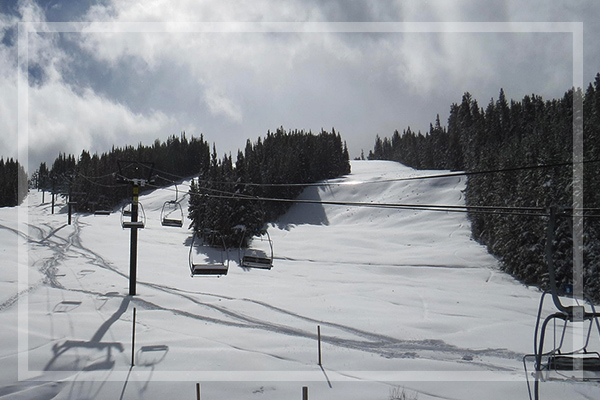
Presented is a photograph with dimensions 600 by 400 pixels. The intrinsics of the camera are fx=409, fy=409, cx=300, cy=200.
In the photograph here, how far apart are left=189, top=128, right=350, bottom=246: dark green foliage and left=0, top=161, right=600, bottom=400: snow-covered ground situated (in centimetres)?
447

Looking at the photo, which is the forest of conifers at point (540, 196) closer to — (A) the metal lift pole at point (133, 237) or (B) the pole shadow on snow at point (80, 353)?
(B) the pole shadow on snow at point (80, 353)

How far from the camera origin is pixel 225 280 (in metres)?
32.0

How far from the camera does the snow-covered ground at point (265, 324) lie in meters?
12.3

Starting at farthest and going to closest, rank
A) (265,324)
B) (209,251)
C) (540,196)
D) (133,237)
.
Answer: (209,251) < (540,196) < (133,237) < (265,324)

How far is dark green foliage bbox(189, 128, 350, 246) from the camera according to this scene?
4390 cm

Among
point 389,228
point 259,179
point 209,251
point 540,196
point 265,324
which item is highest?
A: point 259,179

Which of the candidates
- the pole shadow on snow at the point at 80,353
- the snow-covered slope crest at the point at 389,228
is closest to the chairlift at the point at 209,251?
the snow-covered slope crest at the point at 389,228

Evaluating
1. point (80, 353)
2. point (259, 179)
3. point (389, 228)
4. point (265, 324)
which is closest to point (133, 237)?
point (265, 324)

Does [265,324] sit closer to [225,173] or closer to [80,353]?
[80,353]

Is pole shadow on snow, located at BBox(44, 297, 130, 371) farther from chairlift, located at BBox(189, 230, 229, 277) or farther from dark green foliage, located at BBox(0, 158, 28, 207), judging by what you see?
dark green foliage, located at BBox(0, 158, 28, 207)

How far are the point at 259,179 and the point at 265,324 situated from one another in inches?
2059

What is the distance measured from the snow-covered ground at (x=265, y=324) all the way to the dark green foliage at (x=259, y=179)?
4466 millimetres

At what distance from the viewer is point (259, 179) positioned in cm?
7138

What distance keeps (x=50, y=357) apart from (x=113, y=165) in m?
100.0
